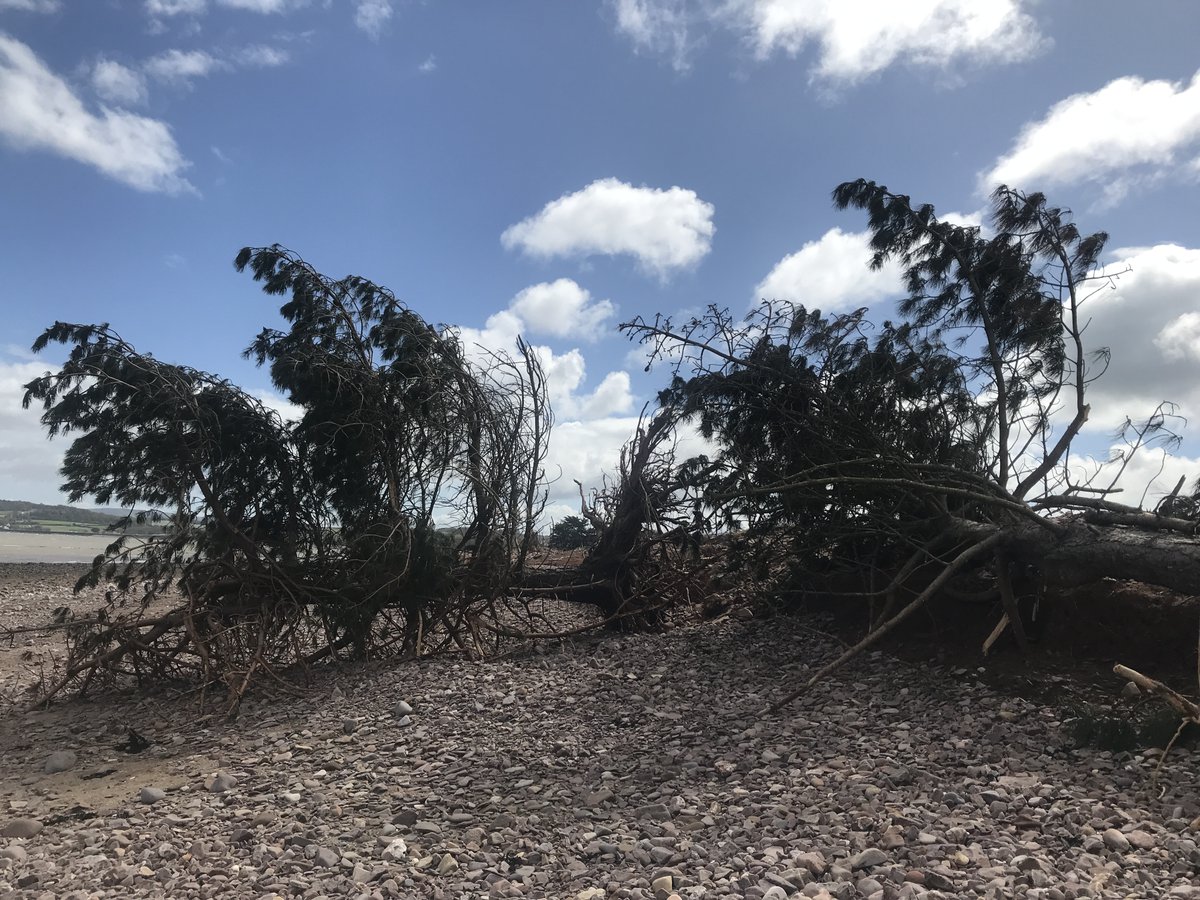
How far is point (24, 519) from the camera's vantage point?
47.5 m

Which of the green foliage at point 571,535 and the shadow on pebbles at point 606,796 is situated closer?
Answer: the shadow on pebbles at point 606,796

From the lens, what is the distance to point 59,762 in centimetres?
600

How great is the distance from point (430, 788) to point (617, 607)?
4403 mm

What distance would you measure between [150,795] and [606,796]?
3.03m

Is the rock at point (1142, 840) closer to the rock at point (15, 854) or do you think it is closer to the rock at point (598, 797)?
the rock at point (598, 797)

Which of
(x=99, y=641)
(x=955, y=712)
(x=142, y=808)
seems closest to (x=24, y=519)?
(x=99, y=641)

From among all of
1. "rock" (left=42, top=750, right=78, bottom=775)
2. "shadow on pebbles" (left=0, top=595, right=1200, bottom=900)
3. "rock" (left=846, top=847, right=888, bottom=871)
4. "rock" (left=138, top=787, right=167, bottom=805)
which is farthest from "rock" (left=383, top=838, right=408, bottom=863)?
"rock" (left=42, top=750, right=78, bottom=775)

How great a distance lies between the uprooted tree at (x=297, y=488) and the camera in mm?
7512

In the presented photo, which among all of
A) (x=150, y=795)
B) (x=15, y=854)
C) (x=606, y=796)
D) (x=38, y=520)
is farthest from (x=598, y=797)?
(x=38, y=520)

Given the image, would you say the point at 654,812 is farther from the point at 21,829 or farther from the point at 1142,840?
the point at 21,829

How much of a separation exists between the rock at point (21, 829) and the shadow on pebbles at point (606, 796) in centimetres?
1

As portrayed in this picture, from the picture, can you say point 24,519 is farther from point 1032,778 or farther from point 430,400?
point 1032,778

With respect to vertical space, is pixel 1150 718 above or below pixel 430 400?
below

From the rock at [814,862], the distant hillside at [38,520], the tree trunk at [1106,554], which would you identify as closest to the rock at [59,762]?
the rock at [814,862]
